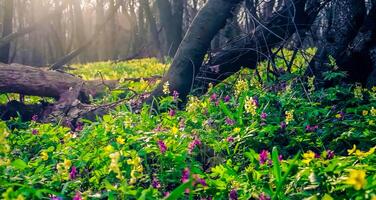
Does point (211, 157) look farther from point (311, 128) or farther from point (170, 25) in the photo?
point (170, 25)

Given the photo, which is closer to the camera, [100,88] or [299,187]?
[299,187]

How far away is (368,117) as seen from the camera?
11.9 feet

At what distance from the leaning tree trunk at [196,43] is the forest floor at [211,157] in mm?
773

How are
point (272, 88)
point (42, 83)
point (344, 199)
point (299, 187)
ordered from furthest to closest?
point (42, 83), point (272, 88), point (299, 187), point (344, 199)

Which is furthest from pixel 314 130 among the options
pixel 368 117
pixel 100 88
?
pixel 100 88

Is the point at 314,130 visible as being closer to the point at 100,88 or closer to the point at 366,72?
the point at 366,72

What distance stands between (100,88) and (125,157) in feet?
17.8

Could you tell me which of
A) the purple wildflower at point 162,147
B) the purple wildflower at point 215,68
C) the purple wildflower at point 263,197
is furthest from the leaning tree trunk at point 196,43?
the purple wildflower at point 263,197

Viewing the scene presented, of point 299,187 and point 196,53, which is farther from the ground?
point 196,53

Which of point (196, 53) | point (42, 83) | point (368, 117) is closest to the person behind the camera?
point (368, 117)

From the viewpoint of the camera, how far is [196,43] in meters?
→ 5.69

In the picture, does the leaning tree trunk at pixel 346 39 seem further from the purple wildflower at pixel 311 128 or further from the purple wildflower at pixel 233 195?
the purple wildflower at pixel 233 195

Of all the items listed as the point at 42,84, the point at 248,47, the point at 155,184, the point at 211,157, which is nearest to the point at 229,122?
the point at 211,157

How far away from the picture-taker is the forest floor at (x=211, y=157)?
7.06ft
